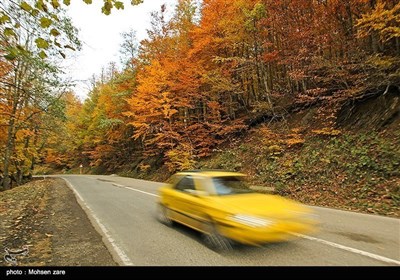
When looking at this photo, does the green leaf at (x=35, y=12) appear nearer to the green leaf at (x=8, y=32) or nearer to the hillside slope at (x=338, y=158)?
the green leaf at (x=8, y=32)

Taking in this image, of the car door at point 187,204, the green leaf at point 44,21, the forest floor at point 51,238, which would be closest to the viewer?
the green leaf at point 44,21

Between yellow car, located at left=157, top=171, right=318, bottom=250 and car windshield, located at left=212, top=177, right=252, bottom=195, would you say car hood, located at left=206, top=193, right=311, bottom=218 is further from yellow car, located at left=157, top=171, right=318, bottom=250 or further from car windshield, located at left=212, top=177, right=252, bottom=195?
car windshield, located at left=212, top=177, right=252, bottom=195

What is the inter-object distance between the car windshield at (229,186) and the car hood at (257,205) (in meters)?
0.24

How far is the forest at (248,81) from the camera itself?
11461mm

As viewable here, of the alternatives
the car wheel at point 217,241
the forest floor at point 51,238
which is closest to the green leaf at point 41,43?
the forest floor at point 51,238

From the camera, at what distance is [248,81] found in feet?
71.3

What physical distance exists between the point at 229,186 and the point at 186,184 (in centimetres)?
137

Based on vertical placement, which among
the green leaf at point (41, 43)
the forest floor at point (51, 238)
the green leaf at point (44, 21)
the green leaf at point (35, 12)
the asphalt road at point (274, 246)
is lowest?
the forest floor at point (51, 238)

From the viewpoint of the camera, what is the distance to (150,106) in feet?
83.0

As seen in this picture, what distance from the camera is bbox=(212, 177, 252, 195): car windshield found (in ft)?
20.8
